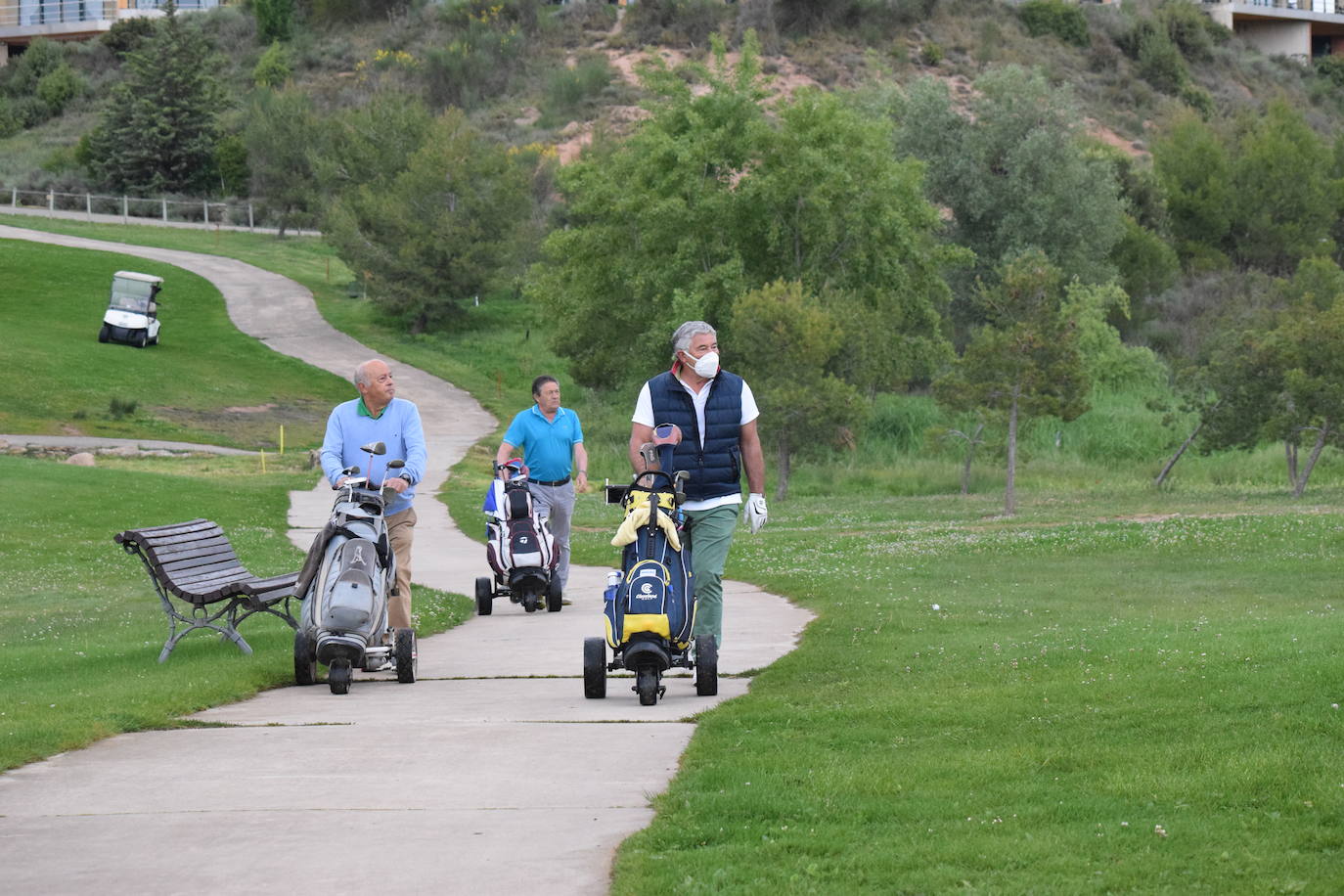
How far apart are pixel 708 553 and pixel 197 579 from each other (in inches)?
161

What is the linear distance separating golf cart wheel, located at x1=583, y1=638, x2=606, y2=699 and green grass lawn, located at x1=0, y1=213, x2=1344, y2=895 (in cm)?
85

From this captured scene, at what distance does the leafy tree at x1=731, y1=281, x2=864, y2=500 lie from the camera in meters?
34.1

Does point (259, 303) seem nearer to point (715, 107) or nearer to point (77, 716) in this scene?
point (715, 107)

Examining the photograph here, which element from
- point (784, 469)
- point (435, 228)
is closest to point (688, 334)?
point (784, 469)

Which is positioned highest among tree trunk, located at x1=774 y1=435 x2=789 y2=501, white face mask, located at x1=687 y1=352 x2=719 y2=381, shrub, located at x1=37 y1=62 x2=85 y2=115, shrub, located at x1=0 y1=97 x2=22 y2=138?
shrub, located at x1=37 y1=62 x2=85 y2=115

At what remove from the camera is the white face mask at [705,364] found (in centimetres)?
965

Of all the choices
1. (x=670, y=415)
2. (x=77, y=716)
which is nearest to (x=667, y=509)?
(x=670, y=415)

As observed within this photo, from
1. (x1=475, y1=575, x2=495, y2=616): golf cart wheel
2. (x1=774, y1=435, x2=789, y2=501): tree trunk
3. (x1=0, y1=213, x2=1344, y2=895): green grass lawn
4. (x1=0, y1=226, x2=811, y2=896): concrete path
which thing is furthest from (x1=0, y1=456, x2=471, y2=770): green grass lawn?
(x1=774, y1=435, x2=789, y2=501): tree trunk

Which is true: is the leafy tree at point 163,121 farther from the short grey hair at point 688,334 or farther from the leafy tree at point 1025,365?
the short grey hair at point 688,334

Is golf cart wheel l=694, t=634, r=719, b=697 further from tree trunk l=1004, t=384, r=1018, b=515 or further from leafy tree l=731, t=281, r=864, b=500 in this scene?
leafy tree l=731, t=281, r=864, b=500

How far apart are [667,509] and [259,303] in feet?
198

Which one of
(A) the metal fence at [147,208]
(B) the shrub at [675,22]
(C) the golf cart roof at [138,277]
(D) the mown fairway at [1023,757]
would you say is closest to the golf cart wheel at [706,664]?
(D) the mown fairway at [1023,757]

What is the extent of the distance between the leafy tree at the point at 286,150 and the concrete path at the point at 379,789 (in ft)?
237

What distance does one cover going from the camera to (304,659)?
34.6ft
